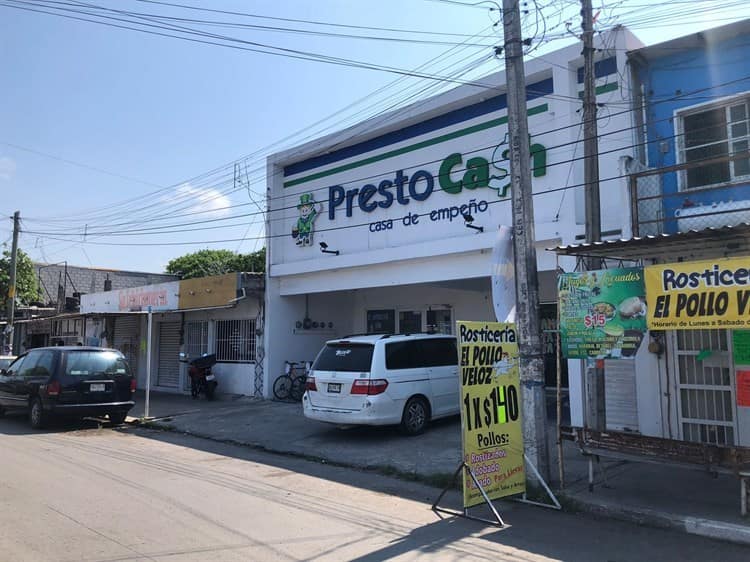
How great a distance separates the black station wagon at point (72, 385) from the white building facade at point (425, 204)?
4411 millimetres

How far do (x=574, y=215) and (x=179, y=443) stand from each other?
28.2 feet

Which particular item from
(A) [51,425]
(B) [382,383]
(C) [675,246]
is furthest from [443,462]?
(A) [51,425]

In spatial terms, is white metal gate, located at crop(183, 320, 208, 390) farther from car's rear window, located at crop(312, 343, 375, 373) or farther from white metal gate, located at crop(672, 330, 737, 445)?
white metal gate, located at crop(672, 330, 737, 445)

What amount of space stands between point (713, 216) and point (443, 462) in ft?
17.9

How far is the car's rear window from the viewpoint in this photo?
10516 millimetres

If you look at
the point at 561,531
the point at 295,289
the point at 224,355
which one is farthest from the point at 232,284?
the point at 561,531

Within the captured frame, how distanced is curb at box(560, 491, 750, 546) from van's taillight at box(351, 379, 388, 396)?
3.99 meters

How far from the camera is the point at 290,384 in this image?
16.7 m

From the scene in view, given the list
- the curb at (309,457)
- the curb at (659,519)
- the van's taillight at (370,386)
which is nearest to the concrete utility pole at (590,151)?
the curb at (659,519)

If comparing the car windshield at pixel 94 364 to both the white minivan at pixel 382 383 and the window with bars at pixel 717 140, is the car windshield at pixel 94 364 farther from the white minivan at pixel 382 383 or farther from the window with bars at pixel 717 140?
the window with bars at pixel 717 140

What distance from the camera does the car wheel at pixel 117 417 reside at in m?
13.4

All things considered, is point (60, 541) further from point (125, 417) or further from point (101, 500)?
point (125, 417)

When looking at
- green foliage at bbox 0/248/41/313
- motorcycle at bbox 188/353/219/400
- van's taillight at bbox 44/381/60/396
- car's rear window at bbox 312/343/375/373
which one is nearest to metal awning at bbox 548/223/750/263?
car's rear window at bbox 312/343/375/373

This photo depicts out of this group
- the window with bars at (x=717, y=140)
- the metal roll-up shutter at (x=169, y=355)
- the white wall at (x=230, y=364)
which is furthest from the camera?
the metal roll-up shutter at (x=169, y=355)
